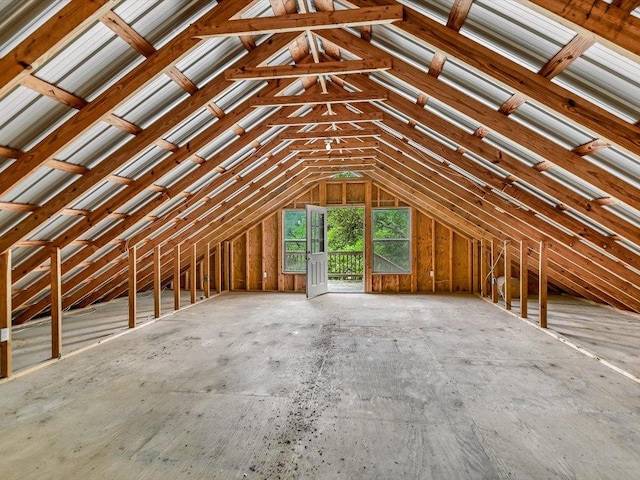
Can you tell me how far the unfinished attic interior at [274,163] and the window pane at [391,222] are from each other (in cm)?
250

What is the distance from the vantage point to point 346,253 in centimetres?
976

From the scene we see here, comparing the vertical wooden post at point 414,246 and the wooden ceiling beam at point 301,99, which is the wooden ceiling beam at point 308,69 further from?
the vertical wooden post at point 414,246

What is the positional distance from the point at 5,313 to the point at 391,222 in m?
7.44

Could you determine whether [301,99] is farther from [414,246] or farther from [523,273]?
[414,246]

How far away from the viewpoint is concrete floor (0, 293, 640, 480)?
2.01 m

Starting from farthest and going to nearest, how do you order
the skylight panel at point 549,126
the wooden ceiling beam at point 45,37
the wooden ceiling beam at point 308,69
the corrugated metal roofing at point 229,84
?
the wooden ceiling beam at point 308,69
the skylight panel at point 549,126
the corrugated metal roofing at point 229,84
the wooden ceiling beam at point 45,37

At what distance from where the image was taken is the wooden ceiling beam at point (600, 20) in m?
1.48

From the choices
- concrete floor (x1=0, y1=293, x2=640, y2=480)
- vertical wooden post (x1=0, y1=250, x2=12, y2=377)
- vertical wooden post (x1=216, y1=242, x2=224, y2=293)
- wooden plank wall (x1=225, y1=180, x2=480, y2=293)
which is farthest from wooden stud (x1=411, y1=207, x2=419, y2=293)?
vertical wooden post (x1=0, y1=250, x2=12, y2=377)

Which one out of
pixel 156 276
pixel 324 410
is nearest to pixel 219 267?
pixel 156 276

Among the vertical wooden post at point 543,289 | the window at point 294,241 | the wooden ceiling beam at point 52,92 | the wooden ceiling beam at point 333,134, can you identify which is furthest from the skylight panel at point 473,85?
the window at point 294,241

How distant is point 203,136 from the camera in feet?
12.2

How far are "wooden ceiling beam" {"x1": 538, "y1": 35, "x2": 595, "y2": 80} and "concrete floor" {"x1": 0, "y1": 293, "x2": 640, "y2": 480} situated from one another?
2.34 m

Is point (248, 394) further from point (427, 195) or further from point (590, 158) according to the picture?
point (427, 195)

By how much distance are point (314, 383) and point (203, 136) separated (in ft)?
9.07
